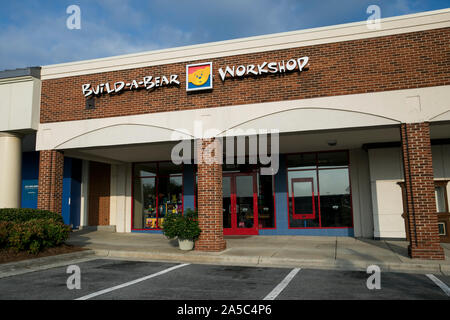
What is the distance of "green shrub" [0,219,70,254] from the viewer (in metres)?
9.70

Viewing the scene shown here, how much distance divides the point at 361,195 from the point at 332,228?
1.81 m

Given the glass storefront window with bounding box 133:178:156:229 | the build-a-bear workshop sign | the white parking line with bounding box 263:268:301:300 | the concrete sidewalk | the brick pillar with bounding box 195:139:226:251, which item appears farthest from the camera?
the glass storefront window with bounding box 133:178:156:229

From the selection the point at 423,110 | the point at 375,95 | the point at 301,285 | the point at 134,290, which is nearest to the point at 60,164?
the point at 134,290

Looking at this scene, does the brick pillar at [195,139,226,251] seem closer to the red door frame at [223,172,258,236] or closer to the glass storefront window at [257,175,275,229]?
the red door frame at [223,172,258,236]

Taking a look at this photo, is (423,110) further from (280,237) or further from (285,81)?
(280,237)

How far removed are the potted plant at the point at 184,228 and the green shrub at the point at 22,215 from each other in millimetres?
3716

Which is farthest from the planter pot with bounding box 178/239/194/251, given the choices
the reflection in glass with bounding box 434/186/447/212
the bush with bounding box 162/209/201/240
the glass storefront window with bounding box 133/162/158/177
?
the reflection in glass with bounding box 434/186/447/212

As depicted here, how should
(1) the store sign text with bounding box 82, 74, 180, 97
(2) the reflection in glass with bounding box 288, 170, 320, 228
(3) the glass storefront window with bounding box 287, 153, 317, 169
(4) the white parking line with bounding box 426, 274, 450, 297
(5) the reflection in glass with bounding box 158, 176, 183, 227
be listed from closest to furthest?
1. (4) the white parking line with bounding box 426, 274, 450, 297
2. (1) the store sign text with bounding box 82, 74, 180, 97
3. (2) the reflection in glass with bounding box 288, 170, 320, 228
4. (3) the glass storefront window with bounding box 287, 153, 317, 169
5. (5) the reflection in glass with bounding box 158, 176, 183, 227

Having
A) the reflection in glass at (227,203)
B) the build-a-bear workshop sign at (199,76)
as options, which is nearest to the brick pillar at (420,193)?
the build-a-bear workshop sign at (199,76)

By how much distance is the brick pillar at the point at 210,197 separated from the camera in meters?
11.4

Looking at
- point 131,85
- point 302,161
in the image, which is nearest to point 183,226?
point 131,85

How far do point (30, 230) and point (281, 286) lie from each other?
7.06m

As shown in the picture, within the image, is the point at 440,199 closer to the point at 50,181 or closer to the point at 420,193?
the point at 420,193

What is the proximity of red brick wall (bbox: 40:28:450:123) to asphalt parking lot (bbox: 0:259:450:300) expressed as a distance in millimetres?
5262
